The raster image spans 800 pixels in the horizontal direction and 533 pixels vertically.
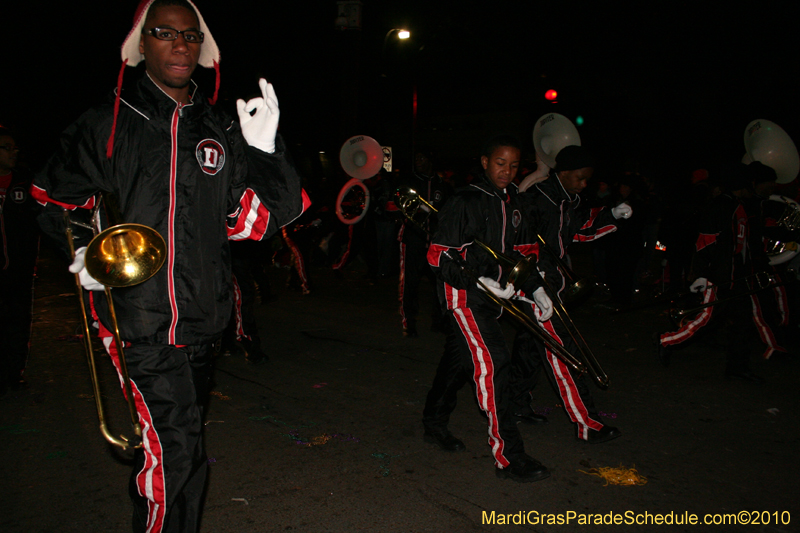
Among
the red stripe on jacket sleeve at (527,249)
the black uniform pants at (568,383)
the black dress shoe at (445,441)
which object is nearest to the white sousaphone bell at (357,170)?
the red stripe on jacket sleeve at (527,249)

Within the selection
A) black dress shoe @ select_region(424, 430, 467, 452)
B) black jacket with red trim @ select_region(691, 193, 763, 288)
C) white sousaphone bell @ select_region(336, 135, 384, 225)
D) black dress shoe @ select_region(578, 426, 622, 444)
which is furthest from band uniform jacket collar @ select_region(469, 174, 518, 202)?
white sousaphone bell @ select_region(336, 135, 384, 225)

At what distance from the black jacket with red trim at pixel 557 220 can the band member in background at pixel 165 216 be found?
230cm

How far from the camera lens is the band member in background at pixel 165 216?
2.10 metres

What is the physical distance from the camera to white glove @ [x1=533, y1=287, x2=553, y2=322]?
11.6 ft

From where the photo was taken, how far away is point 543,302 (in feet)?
11.6

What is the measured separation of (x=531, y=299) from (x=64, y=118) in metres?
20.2

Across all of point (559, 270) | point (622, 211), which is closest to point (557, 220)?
point (559, 270)

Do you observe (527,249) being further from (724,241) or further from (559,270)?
(724,241)

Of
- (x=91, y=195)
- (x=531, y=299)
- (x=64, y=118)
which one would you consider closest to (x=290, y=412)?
(x=531, y=299)

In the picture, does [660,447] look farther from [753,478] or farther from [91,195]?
[91,195]

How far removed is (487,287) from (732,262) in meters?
3.07

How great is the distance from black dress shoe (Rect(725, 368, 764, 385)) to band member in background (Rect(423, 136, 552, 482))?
2714 millimetres

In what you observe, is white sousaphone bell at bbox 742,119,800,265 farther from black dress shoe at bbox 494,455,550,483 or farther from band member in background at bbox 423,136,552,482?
black dress shoe at bbox 494,455,550,483

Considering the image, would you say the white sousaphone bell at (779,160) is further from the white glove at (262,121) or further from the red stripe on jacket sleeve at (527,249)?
the white glove at (262,121)
